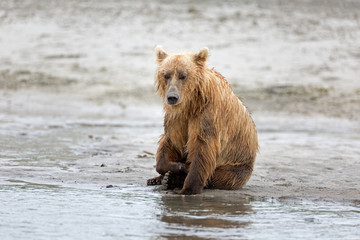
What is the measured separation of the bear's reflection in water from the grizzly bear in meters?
0.23

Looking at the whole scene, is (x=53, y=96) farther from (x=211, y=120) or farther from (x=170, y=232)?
(x=170, y=232)

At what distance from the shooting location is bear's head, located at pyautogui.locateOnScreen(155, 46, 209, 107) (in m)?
6.12

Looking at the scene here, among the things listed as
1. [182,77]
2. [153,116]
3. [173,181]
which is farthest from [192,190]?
[153,116]

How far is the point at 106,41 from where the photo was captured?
18.1m

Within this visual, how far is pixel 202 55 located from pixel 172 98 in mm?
593

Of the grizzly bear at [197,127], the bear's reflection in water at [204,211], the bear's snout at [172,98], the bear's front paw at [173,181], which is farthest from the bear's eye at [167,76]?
the bear's reflection in water at [204,211]

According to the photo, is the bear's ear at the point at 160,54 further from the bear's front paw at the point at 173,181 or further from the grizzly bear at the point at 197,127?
the bear's front paw at the point at 173,181

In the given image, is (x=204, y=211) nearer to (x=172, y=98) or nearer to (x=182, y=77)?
(x=172, y=98)

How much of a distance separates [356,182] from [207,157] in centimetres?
217

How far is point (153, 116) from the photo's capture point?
46.8 ft

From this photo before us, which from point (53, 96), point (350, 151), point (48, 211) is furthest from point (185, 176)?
point (53, 96)

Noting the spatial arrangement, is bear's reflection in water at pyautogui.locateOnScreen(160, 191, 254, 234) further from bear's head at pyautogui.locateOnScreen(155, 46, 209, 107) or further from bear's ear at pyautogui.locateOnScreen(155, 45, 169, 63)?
bear's ear at pyautogui.locateOnScreen(155, 45, 169, 63)

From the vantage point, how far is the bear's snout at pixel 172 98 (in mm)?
6059

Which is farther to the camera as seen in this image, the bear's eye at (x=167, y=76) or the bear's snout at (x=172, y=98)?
the bear's eye at (x=167, y=76)
